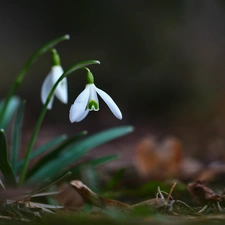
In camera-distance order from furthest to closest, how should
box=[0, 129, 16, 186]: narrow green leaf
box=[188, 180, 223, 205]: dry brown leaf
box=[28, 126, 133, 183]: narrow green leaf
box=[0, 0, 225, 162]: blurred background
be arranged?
box=[0, 0, 225, 162]: blurred background, box=[28, 126, 133, 183]: narrow green leaf, box=[0, 129, 16, 186]: narrow green leaf, box=[188, 180, 223, 205]: dry brown leaf

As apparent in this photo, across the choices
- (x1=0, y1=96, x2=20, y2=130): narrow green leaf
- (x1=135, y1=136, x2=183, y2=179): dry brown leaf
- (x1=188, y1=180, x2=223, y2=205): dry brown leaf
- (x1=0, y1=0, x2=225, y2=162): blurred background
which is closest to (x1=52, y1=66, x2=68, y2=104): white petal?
(x1=0, y1=96, x2=20, y2=130): narrow green leaf

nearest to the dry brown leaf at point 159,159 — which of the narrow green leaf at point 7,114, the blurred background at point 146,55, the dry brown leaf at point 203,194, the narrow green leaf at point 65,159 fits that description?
the narrow green leaf at point 65,159

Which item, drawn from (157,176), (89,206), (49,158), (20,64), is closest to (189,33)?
(20,64)

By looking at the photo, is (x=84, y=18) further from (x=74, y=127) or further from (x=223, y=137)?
(x=223, y=137)

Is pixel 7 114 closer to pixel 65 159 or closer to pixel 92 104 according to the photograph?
pixel 65 159

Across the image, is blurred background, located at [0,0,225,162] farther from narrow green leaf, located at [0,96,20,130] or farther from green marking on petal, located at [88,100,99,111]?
green marking on petal, located at [88,100,99,111]

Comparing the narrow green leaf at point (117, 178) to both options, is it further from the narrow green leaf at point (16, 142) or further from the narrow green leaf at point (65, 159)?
the narrow green leaf at point (16, 142)

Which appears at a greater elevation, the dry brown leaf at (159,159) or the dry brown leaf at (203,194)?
the dry brown leaf at (203,194)
